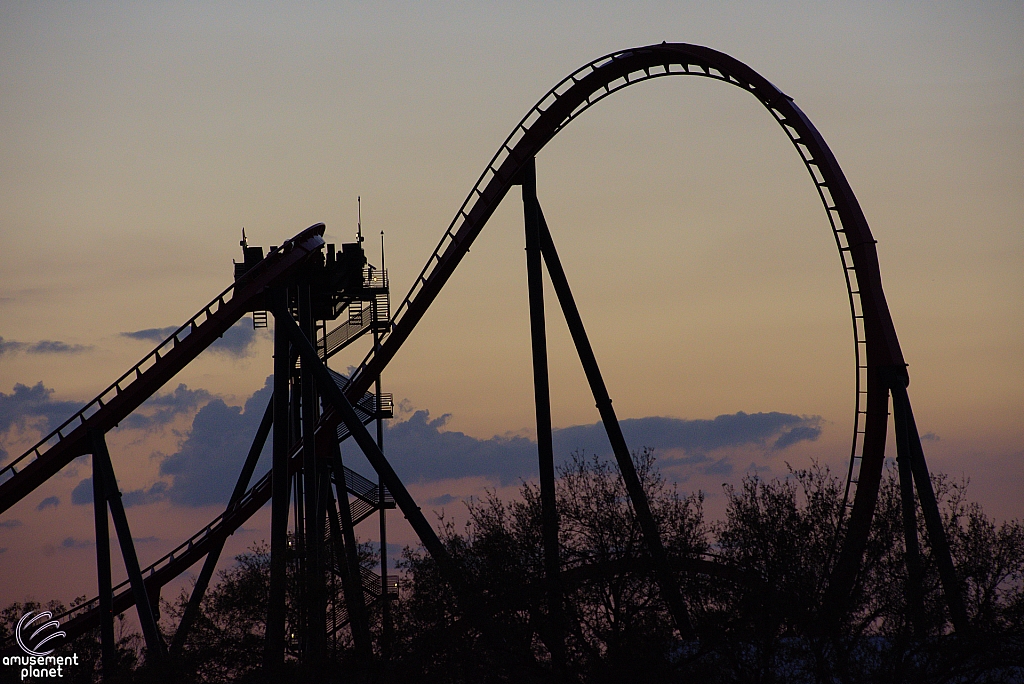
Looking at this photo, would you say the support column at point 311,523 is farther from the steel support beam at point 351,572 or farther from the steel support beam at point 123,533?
the steel support beam at point 123,533

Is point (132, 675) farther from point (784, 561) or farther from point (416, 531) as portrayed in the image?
point (784, 561)

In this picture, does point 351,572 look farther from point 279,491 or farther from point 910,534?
point 910,534

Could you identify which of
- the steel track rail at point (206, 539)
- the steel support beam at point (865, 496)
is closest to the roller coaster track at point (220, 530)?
the steel track rail at point (206, 539)

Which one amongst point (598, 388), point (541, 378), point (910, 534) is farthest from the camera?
point (598, 388)

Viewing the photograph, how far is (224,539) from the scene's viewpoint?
27.9 meters

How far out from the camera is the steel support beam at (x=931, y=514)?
1775cm

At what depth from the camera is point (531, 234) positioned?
23453 mm

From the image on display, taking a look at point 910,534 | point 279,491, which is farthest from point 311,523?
point 910,534

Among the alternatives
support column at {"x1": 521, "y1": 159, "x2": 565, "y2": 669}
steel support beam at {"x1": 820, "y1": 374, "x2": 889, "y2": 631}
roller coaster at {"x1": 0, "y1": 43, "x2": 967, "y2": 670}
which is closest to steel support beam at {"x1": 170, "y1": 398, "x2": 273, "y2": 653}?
roller coaster at {"x1": 0, "y1": 43, "x2": 967, "y2": 670}

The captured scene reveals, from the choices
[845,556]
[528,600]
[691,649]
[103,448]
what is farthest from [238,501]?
[845,556]

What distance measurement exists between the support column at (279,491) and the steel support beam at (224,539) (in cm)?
317

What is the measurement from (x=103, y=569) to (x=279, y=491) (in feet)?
14.0

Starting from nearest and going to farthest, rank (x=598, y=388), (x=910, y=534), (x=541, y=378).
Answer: (x=910, y=534) < (x=541, y=378) < (x=598, y=388)

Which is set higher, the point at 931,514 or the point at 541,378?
the point at 541,378
